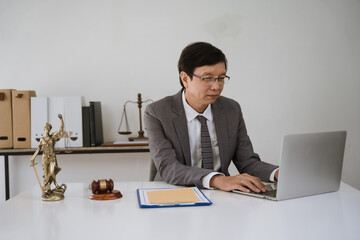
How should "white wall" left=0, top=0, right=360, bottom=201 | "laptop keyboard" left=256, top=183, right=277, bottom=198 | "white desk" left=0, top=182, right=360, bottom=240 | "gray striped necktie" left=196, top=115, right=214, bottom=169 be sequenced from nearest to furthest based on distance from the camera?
"white desk" left=0, top=182, right=360, bottom=240 < "laptop keyboard" left=256, top=183, right=277, bottom=198 < "gray striped necktie" left=196, top=115, right=214, bottom=169 < "white wall" left=0, top=0, right=360, bottom=201

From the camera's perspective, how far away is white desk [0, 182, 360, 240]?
1.11 m

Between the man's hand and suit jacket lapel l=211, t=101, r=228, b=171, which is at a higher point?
suit jacket lapel l=211, t=101, r=228, b=171

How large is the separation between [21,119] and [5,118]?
119mm

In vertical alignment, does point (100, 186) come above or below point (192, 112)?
below

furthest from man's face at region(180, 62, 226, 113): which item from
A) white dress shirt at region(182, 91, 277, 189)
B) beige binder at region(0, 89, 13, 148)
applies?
beige binder at region(0, 89, 13, 148)

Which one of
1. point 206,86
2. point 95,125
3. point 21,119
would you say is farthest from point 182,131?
point 21,119

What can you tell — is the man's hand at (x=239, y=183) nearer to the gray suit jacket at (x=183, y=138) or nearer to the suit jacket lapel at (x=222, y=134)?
the gray suit jacket at (x=183, y=138)

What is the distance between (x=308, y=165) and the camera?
57.1 inches

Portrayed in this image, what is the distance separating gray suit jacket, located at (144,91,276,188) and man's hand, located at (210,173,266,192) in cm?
24

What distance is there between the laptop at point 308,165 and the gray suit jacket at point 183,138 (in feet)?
1.08

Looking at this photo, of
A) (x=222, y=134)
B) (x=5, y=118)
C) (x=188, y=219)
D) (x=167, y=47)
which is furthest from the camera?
(x=167, y=47)

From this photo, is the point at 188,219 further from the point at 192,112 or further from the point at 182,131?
the point at 192,112

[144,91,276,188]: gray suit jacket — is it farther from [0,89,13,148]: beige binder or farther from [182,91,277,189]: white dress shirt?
[0,89,13,148]: beige binder
